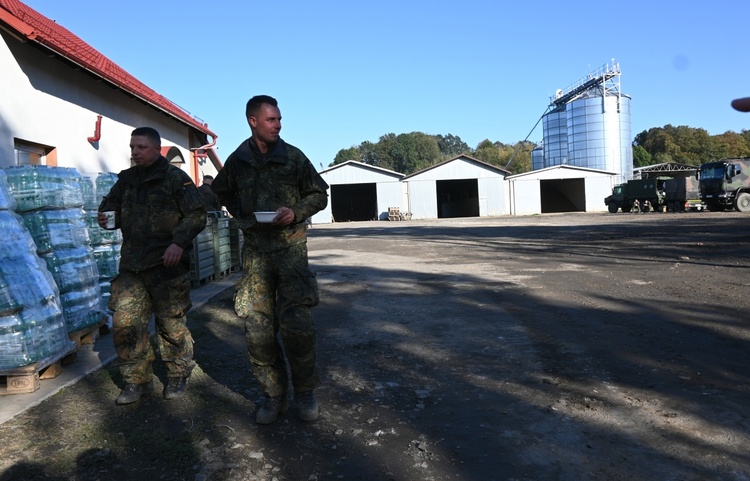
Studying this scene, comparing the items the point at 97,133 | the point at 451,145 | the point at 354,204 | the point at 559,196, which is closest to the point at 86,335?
the point at 97,133

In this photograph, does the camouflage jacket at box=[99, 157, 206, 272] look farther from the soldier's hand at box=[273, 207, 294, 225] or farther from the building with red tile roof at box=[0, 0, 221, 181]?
the building with red tile roof at box=[0, 0, 221, 181]

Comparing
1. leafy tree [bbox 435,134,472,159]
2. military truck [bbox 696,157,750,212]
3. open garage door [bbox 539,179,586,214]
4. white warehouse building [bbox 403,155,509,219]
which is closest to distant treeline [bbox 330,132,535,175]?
leafy tree [bbox 435,134,472,159]

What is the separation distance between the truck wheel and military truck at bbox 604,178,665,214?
7.56 m

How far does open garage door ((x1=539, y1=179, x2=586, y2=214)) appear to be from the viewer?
50938 millimetres

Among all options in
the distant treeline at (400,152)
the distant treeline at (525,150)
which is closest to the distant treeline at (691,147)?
the distant treeline at (525,150)

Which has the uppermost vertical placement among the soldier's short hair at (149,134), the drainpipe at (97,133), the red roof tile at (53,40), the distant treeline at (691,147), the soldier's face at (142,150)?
the distant treeline at (691,147)

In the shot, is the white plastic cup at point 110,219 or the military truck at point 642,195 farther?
the military truck at point 642,195

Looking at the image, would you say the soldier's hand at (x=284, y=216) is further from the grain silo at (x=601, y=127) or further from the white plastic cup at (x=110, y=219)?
the grain silo at (x=601, y=127)

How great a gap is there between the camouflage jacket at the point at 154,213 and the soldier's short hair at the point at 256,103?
2.67 feet

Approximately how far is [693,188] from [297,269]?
3728 cm

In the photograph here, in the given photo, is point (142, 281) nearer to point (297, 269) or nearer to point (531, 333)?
point (297, 269)

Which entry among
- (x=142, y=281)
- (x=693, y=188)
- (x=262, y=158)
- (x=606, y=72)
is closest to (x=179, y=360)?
(x=142, y=281)

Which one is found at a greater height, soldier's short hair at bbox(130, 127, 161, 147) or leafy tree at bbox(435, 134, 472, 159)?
leafy tree at bbox(435, 134, 472, 159)

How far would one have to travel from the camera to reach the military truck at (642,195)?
37500 mm
